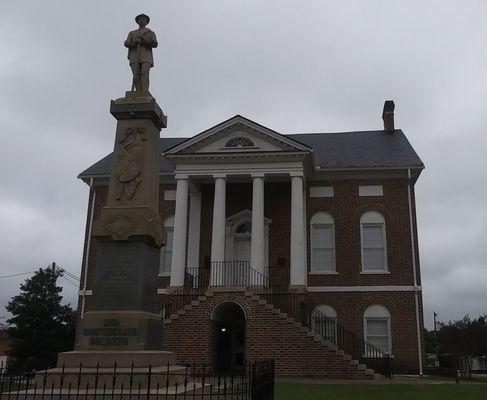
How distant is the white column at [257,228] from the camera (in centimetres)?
2238

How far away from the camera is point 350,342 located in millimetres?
23859

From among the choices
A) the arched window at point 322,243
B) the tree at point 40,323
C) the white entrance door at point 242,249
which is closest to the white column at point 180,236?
the white entrance door at point 242,249

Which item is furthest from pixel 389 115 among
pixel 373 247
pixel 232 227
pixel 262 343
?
pixel 262 343

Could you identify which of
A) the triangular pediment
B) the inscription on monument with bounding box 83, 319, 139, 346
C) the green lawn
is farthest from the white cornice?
the inscription on monument with bounding box 83, 319, 139, 346

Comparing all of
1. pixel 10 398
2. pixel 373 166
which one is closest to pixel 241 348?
pixel 373 166

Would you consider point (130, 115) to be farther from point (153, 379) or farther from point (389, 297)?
point (389, 297)

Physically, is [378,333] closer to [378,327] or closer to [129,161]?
[378,327]

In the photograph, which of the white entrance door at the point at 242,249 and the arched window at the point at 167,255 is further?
the arched window at the point at 167,255

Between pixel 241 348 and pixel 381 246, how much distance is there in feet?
24.9

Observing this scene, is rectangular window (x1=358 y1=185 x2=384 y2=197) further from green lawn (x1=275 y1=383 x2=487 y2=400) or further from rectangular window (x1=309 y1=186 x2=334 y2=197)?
green lawn (x1=275 y1=383 x2=487 y2=400)

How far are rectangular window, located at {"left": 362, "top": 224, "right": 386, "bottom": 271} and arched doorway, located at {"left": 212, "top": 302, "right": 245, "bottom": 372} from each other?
604cm

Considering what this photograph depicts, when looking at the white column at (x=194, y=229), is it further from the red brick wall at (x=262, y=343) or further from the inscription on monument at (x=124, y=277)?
the inscription on monument at (x=124, y=277)

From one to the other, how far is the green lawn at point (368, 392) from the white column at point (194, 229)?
1036 centimetres

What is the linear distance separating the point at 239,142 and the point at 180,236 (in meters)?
4.75
